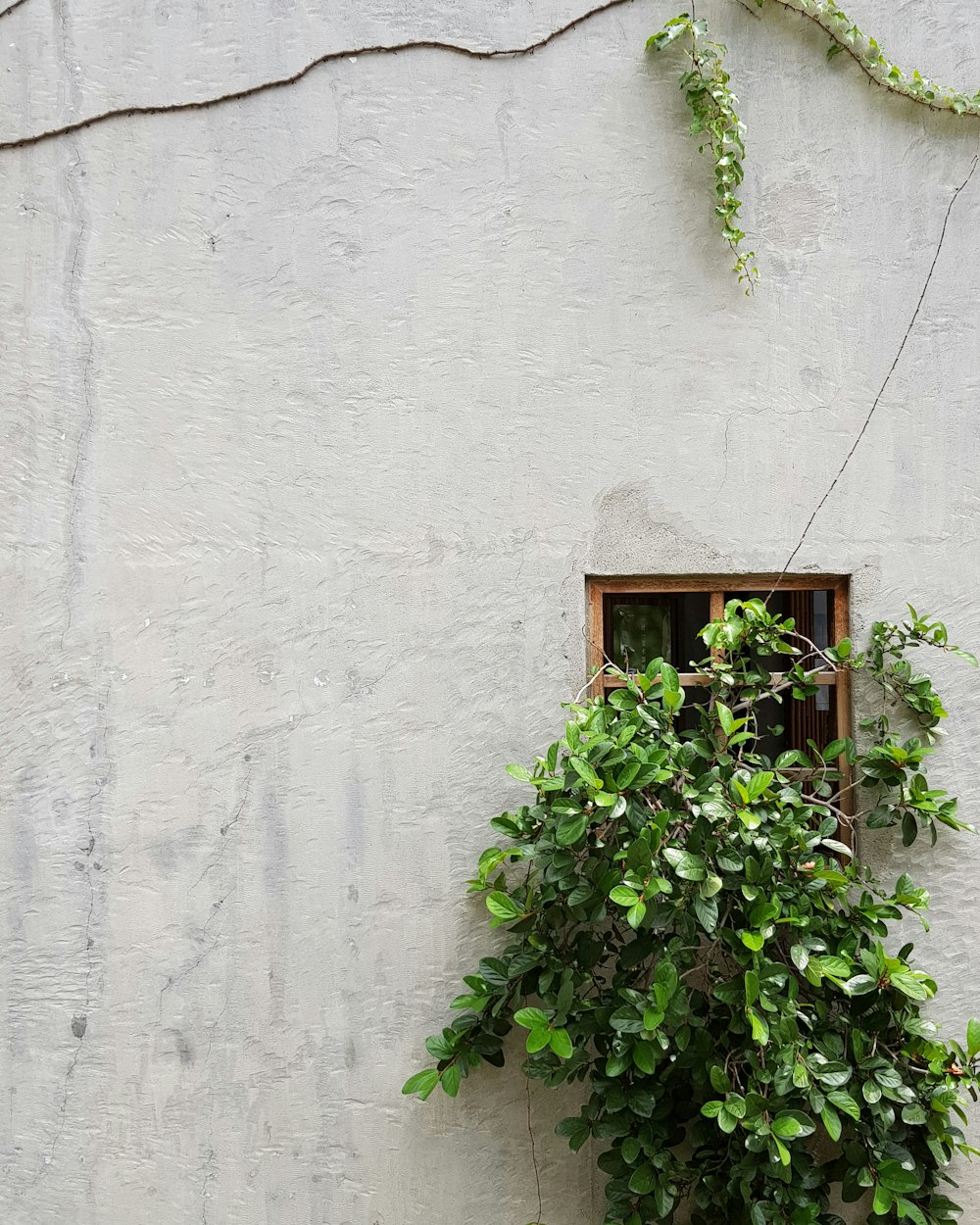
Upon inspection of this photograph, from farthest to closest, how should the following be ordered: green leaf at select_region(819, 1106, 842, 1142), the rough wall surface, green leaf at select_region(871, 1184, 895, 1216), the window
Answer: the window
the rough wall surface
green leaf at select_region(871, 1184, 895, 1216)
green leaf at select_region(819, 1106, 842, 1142)

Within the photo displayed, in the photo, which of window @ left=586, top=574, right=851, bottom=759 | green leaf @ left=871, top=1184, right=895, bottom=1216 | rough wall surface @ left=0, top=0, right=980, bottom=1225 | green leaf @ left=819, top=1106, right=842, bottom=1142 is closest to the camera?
green leaf @ left=819, top=1106, right=842, bottom=1142

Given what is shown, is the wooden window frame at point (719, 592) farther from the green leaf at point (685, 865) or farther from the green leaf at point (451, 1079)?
the green leaf at point (451, 1079)

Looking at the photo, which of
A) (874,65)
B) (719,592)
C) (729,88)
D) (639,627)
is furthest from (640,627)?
(874,65)

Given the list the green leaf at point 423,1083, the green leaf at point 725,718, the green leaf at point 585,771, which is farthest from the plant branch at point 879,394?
the green leaf at point 423,1083

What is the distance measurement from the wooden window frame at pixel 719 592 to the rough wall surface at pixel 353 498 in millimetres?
52

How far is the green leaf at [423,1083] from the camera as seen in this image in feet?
7.14

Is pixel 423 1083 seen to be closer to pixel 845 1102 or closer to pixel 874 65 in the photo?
pixel 845 1102

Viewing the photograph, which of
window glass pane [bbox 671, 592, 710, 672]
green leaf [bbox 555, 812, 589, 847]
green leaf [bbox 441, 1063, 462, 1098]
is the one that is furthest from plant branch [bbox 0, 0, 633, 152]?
green leaf [bbox 441, 1063, 462, 1098]

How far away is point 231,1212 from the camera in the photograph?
2287 mm

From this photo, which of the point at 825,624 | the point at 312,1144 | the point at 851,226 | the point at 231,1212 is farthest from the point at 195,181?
the point at 231,1212

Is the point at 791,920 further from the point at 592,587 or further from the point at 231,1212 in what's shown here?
the point at 231,1212

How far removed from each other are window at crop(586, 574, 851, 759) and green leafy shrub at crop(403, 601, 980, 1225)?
0.12 m

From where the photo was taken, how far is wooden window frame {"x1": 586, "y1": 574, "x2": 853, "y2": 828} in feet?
7.85

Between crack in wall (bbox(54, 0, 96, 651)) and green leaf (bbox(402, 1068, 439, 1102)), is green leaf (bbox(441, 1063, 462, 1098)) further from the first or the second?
crack in wall (bbox(54, 0, 96, 651))
